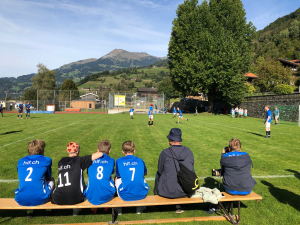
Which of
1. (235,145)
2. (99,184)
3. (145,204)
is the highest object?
(235,145)

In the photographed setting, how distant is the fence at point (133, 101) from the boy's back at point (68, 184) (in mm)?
36706

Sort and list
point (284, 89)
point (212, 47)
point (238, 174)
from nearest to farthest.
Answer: point (238, 174), point (212, 47), point (284, 89)

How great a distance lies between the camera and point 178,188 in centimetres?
363

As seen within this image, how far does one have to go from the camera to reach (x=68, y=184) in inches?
133

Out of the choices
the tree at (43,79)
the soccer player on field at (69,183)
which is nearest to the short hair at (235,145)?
the soccer player on field at (69,183)

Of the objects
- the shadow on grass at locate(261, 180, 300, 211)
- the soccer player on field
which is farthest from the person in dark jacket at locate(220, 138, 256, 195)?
the soccer player on field

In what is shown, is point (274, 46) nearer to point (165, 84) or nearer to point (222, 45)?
point (165, 84)

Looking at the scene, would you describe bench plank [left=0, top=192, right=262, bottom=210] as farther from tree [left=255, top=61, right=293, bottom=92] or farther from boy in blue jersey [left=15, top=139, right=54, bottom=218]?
tree [left=255, top=61, right=293, bottom=92]

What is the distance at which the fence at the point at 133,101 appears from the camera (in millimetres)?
40478

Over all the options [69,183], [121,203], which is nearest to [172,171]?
[121,203]

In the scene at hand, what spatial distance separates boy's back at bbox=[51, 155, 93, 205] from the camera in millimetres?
3359

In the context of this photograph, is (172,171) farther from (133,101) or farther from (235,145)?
(133,101)

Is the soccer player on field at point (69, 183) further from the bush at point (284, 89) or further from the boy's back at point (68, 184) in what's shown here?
the bush at point (284, 89)

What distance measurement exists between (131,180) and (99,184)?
1.85 ft
